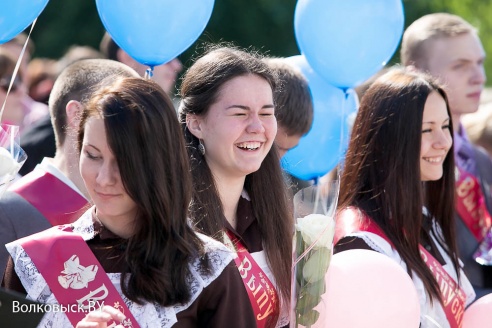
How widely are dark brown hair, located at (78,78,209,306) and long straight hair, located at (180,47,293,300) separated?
58cm

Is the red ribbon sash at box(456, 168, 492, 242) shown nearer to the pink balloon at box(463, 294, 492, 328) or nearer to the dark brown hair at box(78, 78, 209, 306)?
the pink balloon at box(463, 294, 492, 328)

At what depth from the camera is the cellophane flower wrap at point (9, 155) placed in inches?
104

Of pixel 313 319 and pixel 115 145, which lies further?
pixel 313 319

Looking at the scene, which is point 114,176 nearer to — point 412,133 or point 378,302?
point 378,302

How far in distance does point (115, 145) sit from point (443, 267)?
1.74m

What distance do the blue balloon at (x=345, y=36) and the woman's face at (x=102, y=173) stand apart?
169cm

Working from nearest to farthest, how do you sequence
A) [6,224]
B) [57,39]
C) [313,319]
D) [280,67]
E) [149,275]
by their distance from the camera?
[149,275] → [313,319] → [6,224] → [280,67] → [57,39]

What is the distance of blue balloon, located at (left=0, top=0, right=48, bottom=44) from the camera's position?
3.14 metres

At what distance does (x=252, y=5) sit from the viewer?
1419 cm

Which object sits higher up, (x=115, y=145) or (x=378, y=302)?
(x=115, y=145)

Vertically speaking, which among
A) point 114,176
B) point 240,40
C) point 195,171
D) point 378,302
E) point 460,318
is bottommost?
point 240,40

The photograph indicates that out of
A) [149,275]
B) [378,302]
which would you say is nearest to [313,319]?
[378,302]

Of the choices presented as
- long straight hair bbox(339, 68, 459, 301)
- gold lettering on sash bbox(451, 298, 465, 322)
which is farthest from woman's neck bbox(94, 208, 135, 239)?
gold lettering on sash bbox(451, 298, 465, 322)

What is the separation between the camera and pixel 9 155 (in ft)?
8.70
